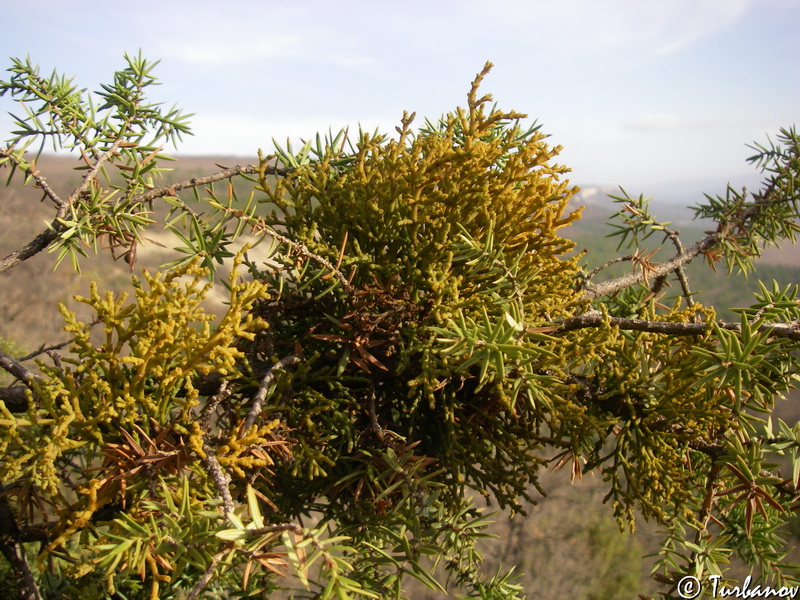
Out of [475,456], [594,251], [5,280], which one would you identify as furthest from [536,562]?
[594,251]

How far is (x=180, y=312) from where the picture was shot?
73cm

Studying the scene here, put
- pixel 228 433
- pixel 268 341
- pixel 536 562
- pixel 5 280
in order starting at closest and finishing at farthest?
pixel 228 433 < pixel 268 341 < pixel 536 562 < pixel 5 280

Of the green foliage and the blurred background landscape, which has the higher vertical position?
the green foliage

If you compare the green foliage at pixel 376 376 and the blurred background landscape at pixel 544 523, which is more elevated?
the green foliage at pixel 376 376

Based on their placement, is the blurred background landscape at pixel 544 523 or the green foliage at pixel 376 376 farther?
the blurred background landscape at pixel 544 523

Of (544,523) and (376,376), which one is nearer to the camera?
(376,376)

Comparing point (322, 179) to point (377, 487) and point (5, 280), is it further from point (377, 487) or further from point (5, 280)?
point (5, 280)

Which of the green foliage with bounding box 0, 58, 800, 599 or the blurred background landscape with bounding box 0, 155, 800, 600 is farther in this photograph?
the blurred background landscape with bounding box 0, 155, 800, 600

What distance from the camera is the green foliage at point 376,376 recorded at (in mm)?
714

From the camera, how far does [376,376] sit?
96cm

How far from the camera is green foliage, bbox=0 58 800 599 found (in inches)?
28.1

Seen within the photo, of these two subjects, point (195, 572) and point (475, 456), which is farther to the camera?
point (195, 572)

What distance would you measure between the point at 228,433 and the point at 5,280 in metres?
7.57

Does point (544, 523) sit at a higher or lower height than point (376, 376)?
lower
